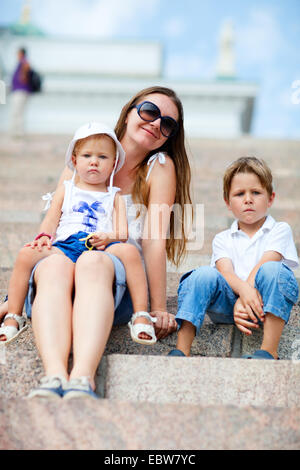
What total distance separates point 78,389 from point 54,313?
0.29m

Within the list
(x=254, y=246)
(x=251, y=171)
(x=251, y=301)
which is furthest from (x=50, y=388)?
(x=251, y=171)

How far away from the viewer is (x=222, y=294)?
203 cm

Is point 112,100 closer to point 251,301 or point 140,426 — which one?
point 251,301

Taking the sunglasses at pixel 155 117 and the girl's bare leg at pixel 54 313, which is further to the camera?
the sunglasses at pixel 155 117

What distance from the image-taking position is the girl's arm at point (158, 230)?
2.07 metres

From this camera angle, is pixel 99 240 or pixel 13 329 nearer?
pixel 13 329

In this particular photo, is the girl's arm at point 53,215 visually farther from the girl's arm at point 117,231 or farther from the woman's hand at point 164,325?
the woman's hand at point 164,325

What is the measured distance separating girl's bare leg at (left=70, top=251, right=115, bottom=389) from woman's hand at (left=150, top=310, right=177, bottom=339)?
0.29 metres

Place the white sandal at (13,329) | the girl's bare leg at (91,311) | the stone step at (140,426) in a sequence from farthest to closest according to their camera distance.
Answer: the white sandal at (13,329), the girl's bare leg at (91,311), the stone step at (140,426)

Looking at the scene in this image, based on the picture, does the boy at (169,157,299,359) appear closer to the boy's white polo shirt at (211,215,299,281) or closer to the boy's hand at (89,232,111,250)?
the boy's white polo shirt at (211,215,299,281)

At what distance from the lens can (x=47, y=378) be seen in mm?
1476

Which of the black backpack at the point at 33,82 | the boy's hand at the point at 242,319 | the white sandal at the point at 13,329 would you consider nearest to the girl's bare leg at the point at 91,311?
the white sandal at the point at 13,329

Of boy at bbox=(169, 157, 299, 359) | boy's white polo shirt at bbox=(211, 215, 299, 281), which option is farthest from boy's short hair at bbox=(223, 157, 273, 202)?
boy's white polo shirt at bbox=(211, 215, 299, 281)

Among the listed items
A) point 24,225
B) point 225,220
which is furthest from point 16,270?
point 225,220
